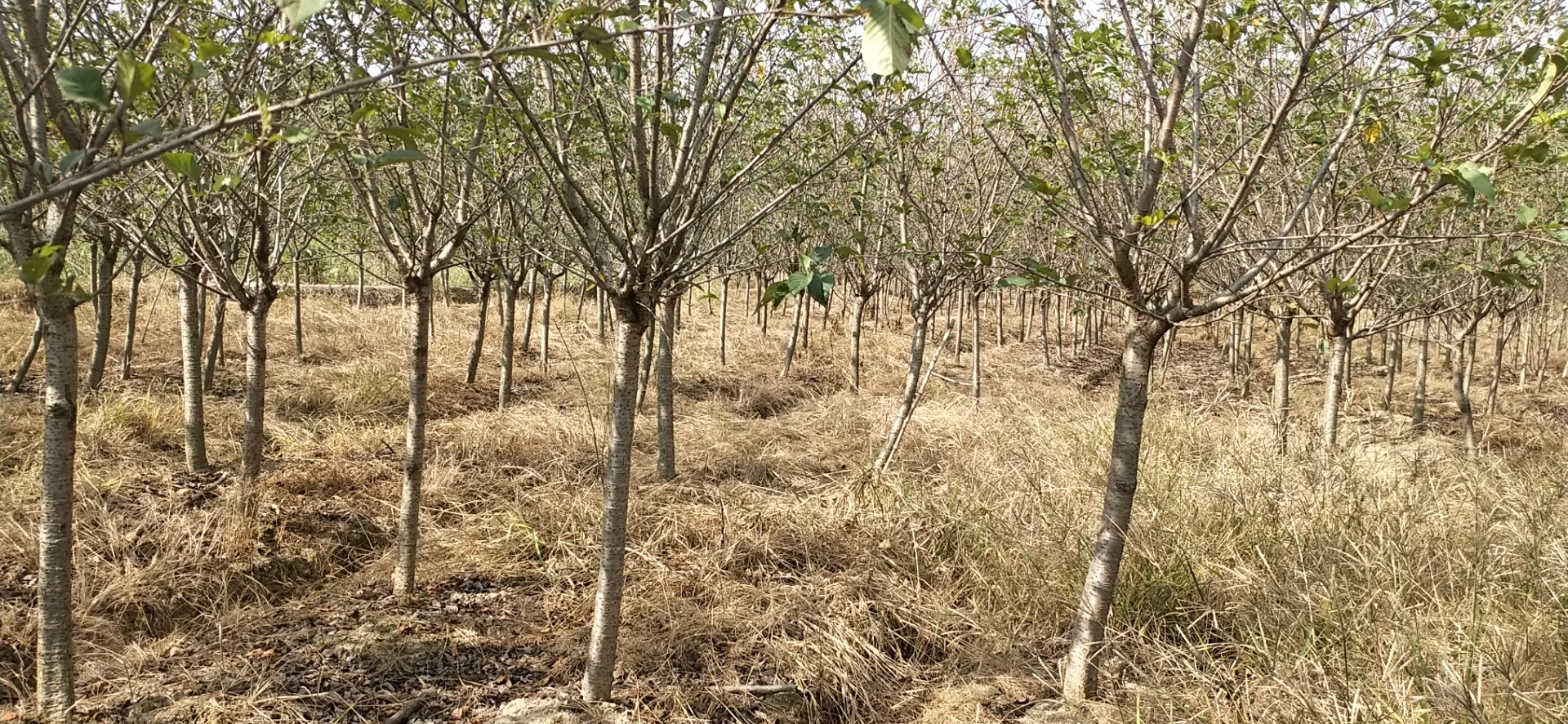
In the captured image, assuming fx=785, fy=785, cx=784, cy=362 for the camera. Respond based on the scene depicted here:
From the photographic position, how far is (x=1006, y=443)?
21.7 ft

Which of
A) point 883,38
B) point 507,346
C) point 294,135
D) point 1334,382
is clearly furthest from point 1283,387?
point 294,135

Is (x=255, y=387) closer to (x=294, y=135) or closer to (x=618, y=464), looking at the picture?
(x=618, y=464)

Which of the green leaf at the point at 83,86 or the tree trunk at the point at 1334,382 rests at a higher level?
the green leaf at the point at 83,86

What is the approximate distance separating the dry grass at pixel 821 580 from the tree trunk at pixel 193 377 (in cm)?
21

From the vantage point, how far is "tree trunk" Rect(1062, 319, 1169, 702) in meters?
2.63

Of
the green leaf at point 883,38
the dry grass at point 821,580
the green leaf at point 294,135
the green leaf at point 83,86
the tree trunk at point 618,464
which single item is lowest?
the dry grass at point 821,580

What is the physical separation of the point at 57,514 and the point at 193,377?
2.92 meters

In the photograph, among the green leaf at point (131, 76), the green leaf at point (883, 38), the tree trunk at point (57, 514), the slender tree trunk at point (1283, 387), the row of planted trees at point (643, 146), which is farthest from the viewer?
the slender tree trunk at point (1283, 387)

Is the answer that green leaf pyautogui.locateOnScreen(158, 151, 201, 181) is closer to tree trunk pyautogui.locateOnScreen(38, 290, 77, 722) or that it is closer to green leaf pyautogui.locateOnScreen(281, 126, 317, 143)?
green leaf pyautogui.locateOnScreen(281, 126, 317, 143)

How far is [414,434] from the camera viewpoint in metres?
3.71

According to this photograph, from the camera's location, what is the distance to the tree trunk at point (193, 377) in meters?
4.90

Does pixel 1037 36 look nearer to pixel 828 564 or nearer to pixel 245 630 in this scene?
pixel 828 564

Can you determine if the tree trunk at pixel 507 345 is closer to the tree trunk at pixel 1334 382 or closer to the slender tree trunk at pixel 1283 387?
the slender tree trunk at pixel 1283 387

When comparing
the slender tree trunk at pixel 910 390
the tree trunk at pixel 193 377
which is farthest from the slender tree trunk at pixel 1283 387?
the tree trunk at pixel 193 377
